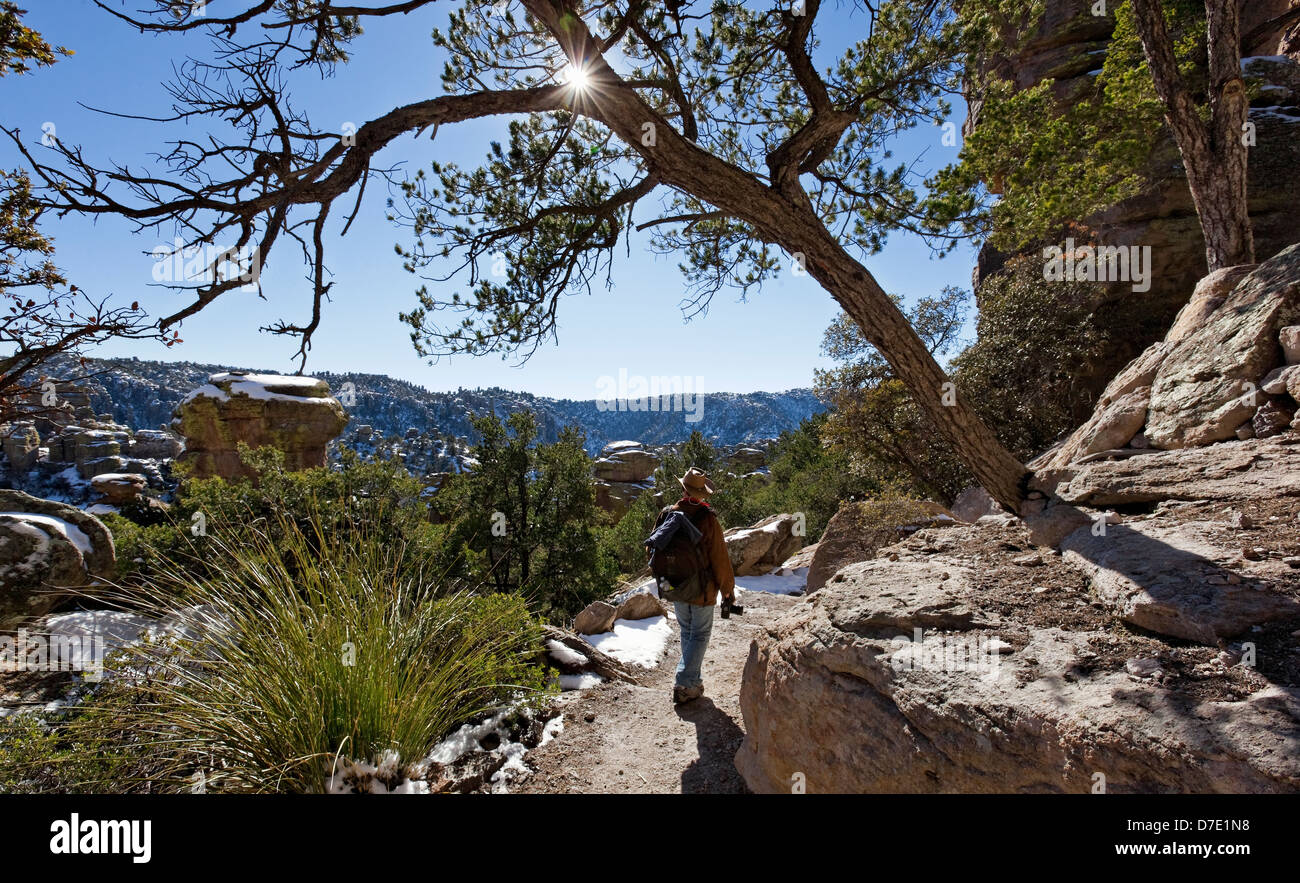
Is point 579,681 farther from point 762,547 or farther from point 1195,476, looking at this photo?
point 762,547

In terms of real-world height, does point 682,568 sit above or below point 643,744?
above

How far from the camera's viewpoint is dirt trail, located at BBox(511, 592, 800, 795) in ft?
9.98

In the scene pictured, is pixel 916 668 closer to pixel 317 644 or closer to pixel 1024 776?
pixel 1024 776

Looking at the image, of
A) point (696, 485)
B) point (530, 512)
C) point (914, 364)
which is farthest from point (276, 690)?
point (530, 512)

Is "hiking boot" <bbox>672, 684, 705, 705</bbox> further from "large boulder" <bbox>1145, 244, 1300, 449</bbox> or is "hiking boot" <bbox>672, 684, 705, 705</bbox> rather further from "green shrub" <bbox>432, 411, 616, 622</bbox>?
"green shrub" <bbox>432, 411, 616, 622</bbox>

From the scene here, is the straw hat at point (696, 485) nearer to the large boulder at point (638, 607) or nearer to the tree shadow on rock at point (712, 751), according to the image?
the tree shadow on rock at point (712, 751)

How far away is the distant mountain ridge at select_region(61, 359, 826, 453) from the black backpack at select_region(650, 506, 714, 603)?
3106mm

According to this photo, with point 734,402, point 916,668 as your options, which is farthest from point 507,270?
point 734,402

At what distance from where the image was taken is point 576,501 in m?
12.3

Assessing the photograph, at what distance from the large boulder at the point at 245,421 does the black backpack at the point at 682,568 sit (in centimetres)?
2152

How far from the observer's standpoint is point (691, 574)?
12.9 ft

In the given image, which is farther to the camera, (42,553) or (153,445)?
(153,445)

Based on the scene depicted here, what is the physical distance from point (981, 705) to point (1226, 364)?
3.65 meters
